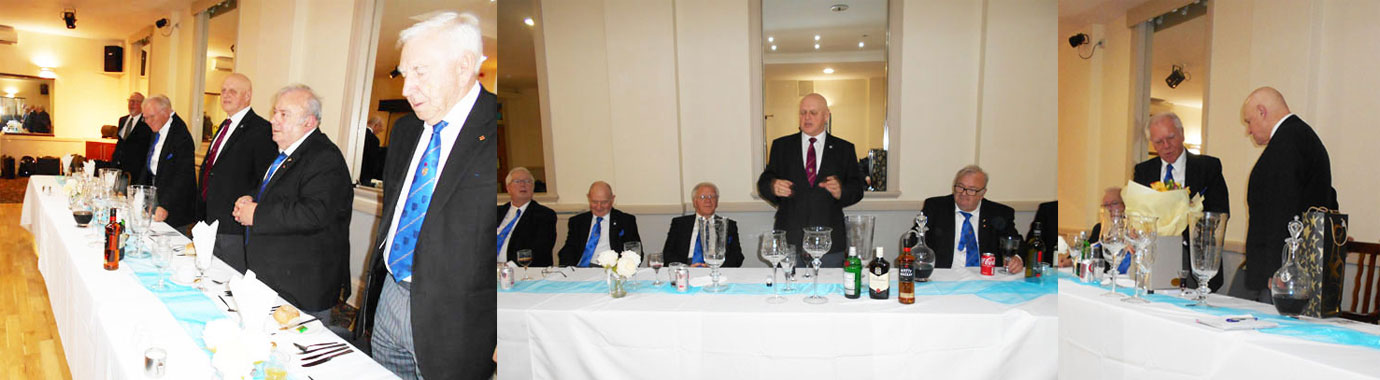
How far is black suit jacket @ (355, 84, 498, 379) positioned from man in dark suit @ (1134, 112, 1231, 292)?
104cm

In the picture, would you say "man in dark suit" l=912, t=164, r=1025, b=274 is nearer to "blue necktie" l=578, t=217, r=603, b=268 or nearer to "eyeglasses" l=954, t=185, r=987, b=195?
"eyeglasses" l=954, t=185, r=987, b=195

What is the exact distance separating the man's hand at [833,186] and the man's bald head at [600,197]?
0.32 m

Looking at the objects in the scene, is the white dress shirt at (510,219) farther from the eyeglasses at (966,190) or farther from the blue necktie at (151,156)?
the blue necktie at (151,156)

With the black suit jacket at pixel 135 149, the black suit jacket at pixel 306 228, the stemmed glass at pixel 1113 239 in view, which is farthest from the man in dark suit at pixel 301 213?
the stemmed glass at pixel 1113 239

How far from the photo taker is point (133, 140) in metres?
3.09

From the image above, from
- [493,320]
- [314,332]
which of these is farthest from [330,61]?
[493,320]

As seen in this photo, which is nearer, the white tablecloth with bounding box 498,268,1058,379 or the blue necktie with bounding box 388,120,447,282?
the white tablecloth with bounding box 498,268,1058,379

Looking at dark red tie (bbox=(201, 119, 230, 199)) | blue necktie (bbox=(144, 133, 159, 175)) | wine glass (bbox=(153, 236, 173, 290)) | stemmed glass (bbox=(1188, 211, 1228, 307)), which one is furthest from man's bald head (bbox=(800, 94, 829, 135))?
blue necktie (bbox=(144, 133, 159, 175))

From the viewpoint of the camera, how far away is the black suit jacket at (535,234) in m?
1.02

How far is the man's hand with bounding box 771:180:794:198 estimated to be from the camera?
1.01 meters

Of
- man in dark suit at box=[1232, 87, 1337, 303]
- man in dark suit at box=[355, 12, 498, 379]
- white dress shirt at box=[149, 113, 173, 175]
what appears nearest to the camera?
man in dark suit at box=[355, 12, 498, 379]

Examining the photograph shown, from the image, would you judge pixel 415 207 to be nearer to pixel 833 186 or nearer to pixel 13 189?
pixel 833 186

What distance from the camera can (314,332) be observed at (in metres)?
1.52

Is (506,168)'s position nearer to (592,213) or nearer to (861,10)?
(592,213)
